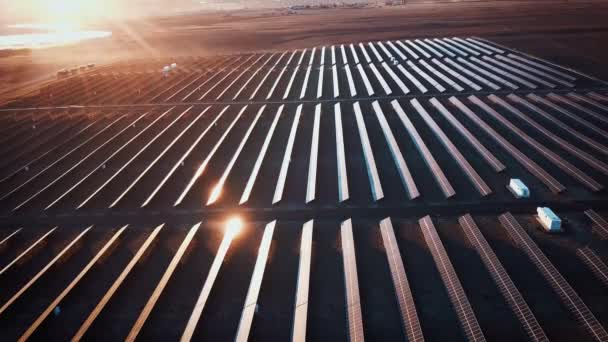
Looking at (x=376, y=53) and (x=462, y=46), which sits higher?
(x=376, y=53)

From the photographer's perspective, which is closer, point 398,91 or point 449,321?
point 449,321

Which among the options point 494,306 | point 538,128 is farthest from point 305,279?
point 538,128

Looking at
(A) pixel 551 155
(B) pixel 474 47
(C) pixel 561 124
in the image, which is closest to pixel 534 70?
(B) pixel 474 47

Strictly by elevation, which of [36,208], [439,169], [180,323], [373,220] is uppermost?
[36,208]

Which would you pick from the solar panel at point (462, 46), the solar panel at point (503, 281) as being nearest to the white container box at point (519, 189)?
the solar panel at point (503, 281)

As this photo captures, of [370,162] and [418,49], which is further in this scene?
[418,49]

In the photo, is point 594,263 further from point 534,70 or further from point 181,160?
point 534,70

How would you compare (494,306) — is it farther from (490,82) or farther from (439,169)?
(490,82)
